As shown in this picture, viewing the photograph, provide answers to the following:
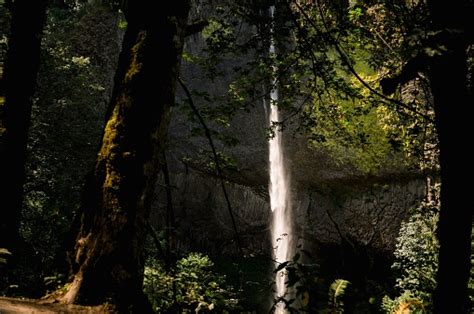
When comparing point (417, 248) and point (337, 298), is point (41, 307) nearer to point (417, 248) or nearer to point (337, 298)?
point (337, 298)

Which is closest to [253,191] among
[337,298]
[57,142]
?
[57,142]

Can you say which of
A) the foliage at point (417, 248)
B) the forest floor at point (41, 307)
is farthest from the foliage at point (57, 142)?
the foliage at point (417, 248)

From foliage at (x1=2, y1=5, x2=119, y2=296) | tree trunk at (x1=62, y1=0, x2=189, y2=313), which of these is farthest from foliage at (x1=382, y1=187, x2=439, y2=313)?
tree trunk at (x1=62, y1=0, x2=189, y2=313)

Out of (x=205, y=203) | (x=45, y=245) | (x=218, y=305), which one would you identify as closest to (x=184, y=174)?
(x=205, y=203)

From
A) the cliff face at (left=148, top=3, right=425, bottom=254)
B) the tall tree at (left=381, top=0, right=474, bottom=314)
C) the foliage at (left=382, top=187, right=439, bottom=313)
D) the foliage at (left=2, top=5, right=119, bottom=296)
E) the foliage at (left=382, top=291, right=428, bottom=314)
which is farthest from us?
the cliff face at (left=148, top=3, right=425, bottom=254)

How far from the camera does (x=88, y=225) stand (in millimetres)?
2229

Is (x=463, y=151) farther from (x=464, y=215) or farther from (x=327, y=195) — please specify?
(x=327, y=195)

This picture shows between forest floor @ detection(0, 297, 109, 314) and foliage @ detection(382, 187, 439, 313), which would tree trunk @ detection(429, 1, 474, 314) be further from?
foliage @ detection(382, 187, 439, 313)

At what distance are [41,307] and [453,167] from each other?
2.82 m

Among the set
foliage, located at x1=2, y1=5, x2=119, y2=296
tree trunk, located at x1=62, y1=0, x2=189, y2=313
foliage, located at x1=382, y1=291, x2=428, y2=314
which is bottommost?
foliage, located at x1=382, y1=291, x2=428, y2=314

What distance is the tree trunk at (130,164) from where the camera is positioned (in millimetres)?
2131

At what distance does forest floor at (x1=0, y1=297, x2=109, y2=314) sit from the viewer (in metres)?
1.93

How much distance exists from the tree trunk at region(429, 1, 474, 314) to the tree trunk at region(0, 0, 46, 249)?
3581mm

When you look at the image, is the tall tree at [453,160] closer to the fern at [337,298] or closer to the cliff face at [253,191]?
the fern at [337,298]
